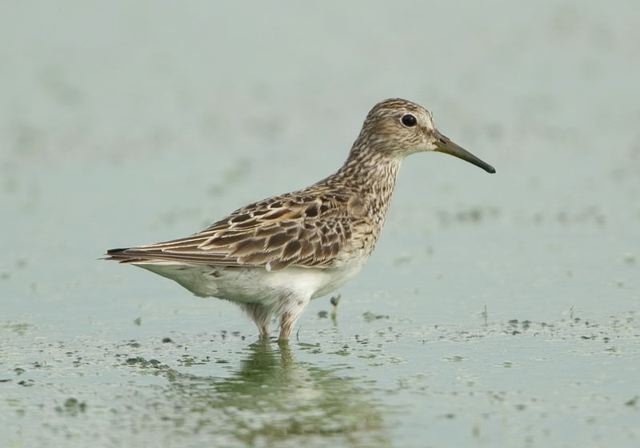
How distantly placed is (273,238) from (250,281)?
0.37 m

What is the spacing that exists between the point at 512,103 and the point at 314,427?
11641 mm

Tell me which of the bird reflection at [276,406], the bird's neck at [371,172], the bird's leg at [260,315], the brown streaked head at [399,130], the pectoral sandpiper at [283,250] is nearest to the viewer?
the bird reflection at [276,406]

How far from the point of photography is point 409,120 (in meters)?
11.7

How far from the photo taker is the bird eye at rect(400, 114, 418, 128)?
11688mm

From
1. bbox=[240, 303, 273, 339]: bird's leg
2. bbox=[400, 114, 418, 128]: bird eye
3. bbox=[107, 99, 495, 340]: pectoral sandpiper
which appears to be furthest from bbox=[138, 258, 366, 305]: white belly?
bbox=[400, 114, 418, 128]: bird eye

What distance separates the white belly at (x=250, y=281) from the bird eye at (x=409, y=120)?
152 centimetres

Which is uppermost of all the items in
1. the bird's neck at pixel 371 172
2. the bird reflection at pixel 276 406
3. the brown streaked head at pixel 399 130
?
the brown streaked head at pixel 399 130

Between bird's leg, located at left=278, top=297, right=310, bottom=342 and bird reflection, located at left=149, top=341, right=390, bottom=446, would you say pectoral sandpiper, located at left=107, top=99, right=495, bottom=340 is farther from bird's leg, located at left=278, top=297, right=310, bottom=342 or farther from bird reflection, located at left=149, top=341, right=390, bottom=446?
bird reflection, located at left=149, top=341, right=390, bottom=446

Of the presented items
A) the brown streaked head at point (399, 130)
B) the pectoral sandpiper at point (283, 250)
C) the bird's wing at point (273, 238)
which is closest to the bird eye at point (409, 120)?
the brown streaked head at point (399, 130)

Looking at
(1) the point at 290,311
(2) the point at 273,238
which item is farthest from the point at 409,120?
(1) the point at 290,311

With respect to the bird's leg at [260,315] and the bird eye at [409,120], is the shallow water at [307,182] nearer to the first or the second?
the bird's leg at [260,315]

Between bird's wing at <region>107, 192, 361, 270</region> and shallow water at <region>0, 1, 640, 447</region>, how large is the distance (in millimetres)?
720

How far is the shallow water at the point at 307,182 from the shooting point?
881 cm

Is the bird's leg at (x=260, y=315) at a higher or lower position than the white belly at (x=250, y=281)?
lower
